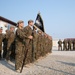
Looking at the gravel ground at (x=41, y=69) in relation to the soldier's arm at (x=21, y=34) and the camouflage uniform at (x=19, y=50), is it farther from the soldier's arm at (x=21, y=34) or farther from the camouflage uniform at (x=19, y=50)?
the soldier's arm at (x=21, y=34)

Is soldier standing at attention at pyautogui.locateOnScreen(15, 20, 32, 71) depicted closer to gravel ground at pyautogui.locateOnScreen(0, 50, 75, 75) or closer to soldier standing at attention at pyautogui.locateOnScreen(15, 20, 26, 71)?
soldier standing at attention at pyautogui.locateOnScreen(15, 20, 26, 71)

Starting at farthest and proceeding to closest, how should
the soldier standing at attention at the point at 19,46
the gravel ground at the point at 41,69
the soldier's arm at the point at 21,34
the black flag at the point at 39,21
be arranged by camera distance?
the black flag at the point at 39,21
the soldier standing at attention at the point at 19,46
the soldier's arm at the point at 21,34
the gravel ground at the point at 41,69

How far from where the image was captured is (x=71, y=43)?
3675 cm

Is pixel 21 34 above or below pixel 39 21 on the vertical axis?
below

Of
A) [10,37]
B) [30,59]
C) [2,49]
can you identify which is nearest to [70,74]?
[30,59]

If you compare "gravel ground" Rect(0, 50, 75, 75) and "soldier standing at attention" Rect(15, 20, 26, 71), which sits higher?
"soldier standing at attention" Rect(15, 20, 26, 71)

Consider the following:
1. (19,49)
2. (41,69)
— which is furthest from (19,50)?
(41,69)

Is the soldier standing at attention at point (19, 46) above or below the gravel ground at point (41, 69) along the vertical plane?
above

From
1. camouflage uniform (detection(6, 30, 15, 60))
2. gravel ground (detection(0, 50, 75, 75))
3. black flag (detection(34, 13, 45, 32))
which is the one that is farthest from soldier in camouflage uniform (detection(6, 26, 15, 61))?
black flag (detection(34, 13, 45, 32))

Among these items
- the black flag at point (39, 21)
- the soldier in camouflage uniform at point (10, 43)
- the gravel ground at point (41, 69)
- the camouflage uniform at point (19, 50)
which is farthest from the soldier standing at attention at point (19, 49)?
the black flag at point (39, 21)

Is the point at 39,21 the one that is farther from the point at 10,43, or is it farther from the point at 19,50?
the point at 19,50

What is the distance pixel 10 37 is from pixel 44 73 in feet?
15.4

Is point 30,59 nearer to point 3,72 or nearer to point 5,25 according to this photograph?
point 3,72

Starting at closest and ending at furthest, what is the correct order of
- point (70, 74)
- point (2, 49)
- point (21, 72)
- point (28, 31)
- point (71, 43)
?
1. point (70, 74)
2. point (21, 72)
3. point (28, 31)
4. point (2, 49)
5. point (71, 43)
